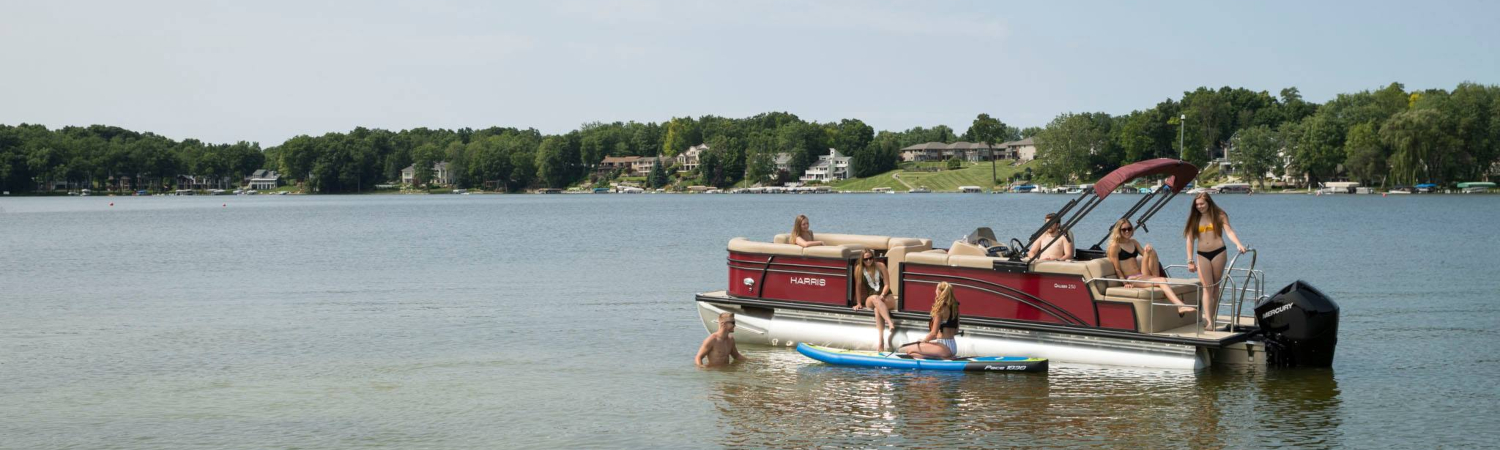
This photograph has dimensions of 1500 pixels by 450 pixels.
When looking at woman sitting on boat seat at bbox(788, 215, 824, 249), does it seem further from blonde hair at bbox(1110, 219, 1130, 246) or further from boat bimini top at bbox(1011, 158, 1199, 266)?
blonde hair at bbox(1110, 219, 1130, 246)

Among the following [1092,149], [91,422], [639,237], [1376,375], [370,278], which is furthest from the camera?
[1092,149]

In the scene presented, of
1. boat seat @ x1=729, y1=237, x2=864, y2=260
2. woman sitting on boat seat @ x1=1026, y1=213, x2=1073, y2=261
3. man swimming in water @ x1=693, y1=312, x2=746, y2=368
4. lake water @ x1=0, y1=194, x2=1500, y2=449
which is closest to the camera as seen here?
lake water @ x1=0, y1=194, x2=1500, y2=449

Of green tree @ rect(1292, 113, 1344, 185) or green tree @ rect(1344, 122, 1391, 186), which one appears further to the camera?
green tree @ rect(1292, 113, 1344, 185)

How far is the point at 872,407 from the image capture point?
538 inches

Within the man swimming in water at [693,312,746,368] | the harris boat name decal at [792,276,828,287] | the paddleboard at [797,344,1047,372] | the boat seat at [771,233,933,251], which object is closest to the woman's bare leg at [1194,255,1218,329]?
the paddleboard at [797,344,1047,372]

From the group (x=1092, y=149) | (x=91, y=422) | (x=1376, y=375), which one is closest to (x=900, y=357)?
(x=1376, y=375)

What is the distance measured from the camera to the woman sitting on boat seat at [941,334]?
15172 mm

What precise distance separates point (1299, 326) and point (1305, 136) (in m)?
130

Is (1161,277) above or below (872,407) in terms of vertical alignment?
above

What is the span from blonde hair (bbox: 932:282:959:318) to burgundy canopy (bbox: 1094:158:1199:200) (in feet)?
6.87

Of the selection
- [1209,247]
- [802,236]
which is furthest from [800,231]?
[1209,247]

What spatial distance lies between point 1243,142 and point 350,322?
134566 millimetres

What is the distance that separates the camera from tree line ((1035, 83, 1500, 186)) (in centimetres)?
11531

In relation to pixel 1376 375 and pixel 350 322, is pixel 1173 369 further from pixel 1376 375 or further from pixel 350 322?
pixel 350 322
